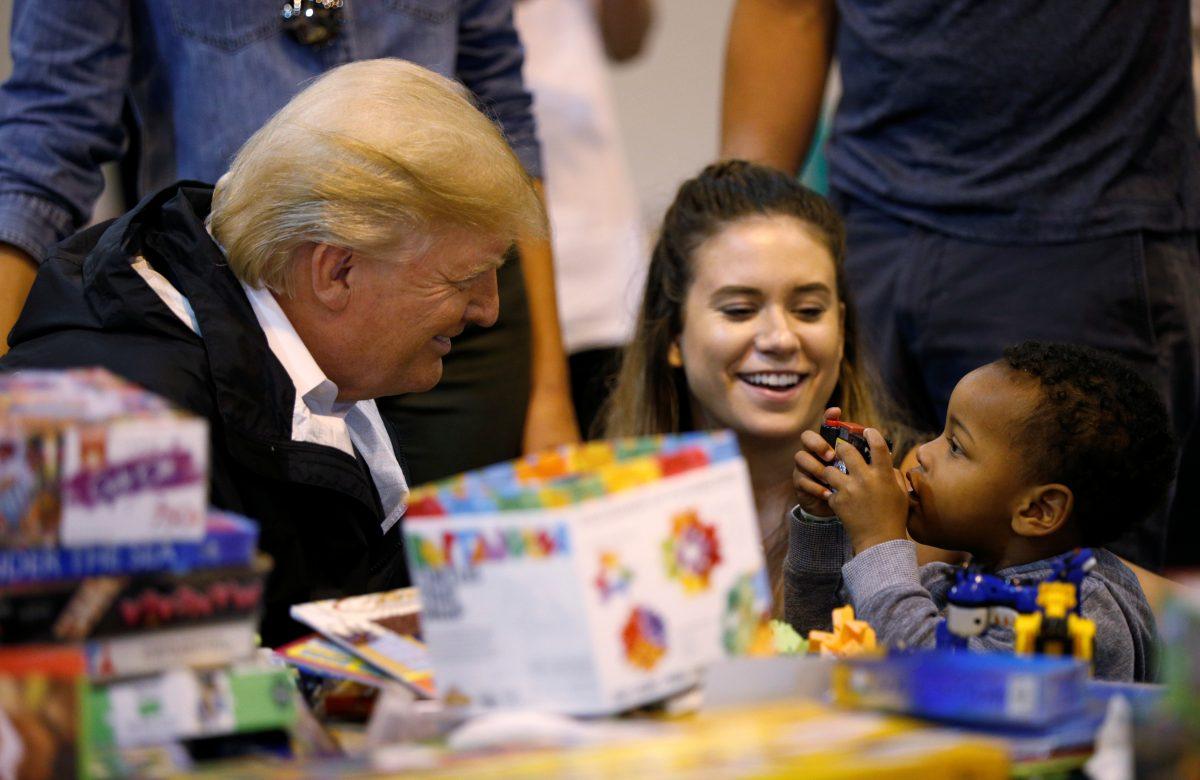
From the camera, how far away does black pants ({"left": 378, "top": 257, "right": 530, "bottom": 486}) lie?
7.45 feet

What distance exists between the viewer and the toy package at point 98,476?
0.89m

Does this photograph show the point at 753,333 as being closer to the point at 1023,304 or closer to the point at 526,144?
the point at 1023,304

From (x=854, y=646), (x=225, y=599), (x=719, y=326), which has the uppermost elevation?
(x=719, y=326)

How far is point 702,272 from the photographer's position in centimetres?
239

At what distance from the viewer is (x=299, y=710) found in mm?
1053

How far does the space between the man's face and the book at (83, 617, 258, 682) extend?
860mm

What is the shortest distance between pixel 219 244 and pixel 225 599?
936mm

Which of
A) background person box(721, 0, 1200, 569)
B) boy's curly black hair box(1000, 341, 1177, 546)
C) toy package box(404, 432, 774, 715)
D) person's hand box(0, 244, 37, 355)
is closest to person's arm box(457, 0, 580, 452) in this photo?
background person box(721, 0, 1200, 569)

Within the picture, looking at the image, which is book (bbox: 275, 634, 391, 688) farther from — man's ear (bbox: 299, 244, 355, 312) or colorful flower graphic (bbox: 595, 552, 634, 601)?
man's ear (bbox: 299, 244, 355, 312)

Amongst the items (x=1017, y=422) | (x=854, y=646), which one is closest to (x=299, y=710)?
(x=854, y=646)

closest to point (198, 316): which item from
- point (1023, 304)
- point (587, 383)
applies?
point (1023, 304)

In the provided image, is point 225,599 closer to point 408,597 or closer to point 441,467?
point 408,597

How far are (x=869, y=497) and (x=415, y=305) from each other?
0.58 m

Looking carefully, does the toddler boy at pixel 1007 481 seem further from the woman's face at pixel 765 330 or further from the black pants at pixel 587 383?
the black pants at pixel 587 383
